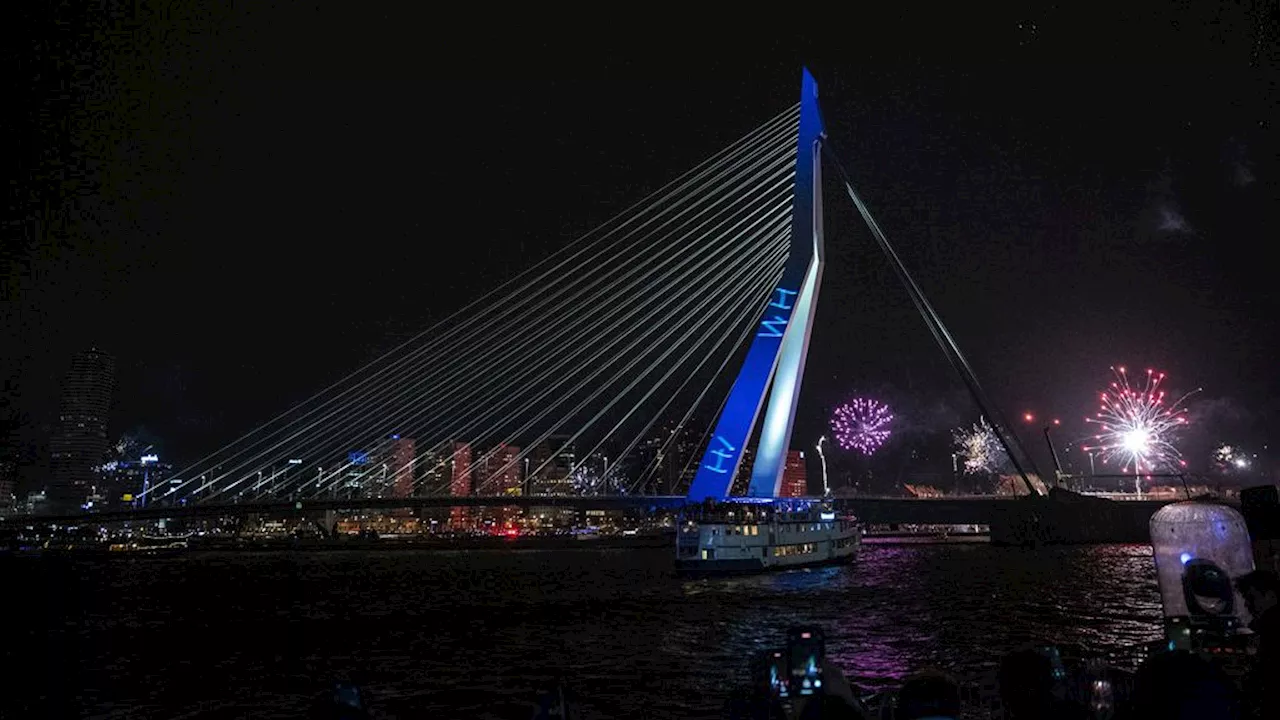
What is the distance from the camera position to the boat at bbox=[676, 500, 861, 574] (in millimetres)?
46000

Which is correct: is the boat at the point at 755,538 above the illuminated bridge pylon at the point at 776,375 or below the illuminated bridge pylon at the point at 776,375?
below

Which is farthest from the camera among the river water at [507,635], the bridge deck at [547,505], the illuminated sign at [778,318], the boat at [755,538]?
the bridge deck at [547,505]

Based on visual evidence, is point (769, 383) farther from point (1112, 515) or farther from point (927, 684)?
point (1112, 515)

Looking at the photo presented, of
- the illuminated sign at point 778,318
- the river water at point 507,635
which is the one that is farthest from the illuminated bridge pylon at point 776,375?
the river water at point 507,635

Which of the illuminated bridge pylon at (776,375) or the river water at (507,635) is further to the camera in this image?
the illuminated bridge pylon at (776,375)

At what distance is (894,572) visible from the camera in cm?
4612

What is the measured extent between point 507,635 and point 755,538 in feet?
90.0

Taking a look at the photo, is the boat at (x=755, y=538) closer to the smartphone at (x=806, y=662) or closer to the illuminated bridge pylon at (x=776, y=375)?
the illuminated bridge pylon at (x=776, y=375)

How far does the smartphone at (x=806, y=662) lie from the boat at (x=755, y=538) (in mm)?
41530

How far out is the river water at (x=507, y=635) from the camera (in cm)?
1511

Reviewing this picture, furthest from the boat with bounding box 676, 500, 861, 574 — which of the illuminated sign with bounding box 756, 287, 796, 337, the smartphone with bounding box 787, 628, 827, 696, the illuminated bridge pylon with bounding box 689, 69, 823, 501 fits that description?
the smartphone with bounding box 787, 628, 827, 696

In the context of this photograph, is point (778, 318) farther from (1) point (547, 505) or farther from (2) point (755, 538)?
(1) point (547, 505)

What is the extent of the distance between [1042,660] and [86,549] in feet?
472

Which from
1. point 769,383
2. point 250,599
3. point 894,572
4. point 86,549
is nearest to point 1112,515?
point 894,572
